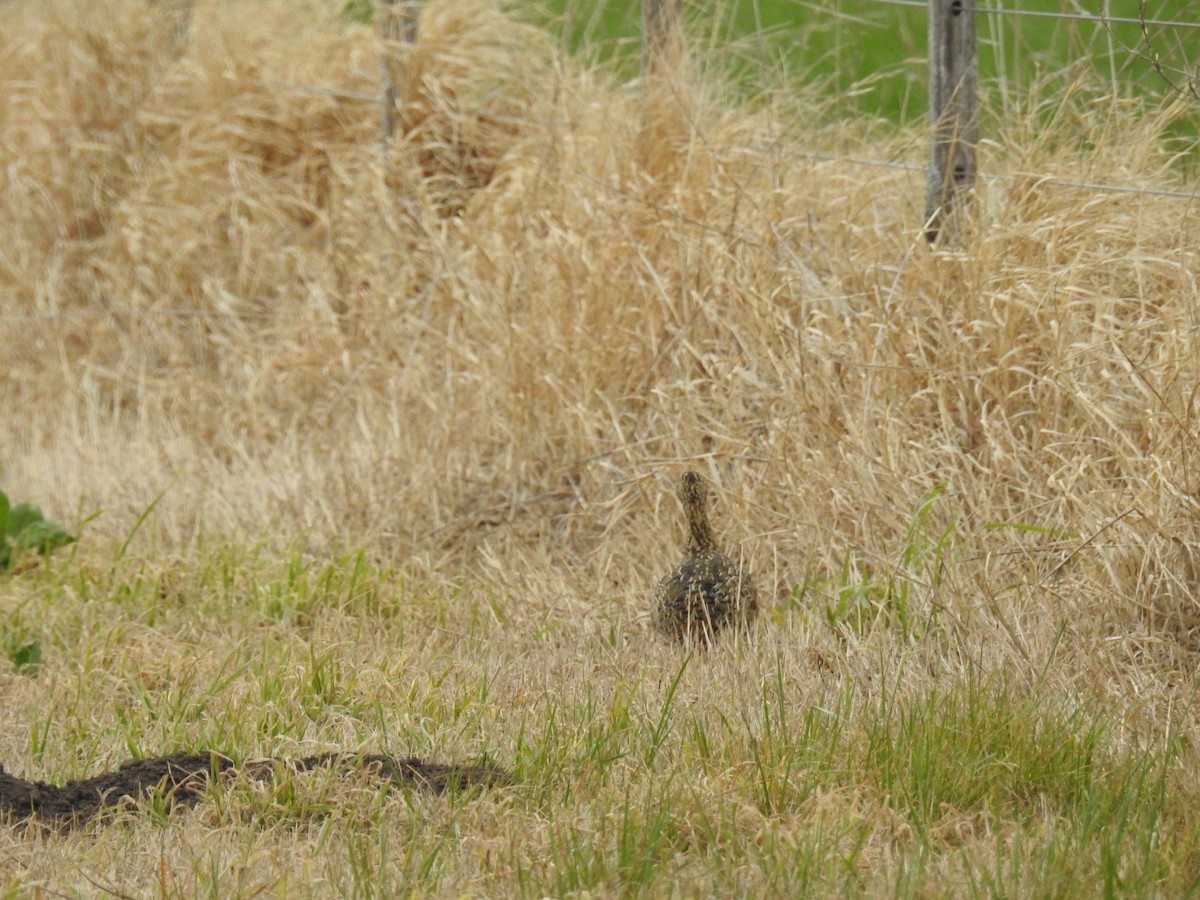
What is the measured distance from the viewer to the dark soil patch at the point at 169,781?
296 centimetres

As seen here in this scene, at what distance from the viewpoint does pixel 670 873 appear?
2.56 meters

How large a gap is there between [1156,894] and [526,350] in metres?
3.11

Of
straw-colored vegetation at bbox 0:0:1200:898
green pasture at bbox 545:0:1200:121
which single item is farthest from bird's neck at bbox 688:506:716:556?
green pasture at bbox 545:0:1200:121

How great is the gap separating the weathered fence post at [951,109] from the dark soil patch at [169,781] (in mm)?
2396

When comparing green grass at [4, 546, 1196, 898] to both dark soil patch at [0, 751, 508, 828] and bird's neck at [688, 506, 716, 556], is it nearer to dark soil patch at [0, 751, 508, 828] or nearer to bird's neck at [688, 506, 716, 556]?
dark soil patch at [0, 751, 508, 828]

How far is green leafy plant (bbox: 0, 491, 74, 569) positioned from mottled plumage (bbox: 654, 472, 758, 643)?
2.15 meters

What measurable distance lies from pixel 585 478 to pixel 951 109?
1586 millimetres

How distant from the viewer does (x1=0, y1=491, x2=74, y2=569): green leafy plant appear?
494 centimetres

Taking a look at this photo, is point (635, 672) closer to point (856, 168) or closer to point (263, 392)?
point (856, 168)

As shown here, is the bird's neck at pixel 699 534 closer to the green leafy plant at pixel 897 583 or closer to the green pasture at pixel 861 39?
the green leafy plant at pixel 897 583

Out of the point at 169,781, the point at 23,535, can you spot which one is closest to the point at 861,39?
the point at 23,535

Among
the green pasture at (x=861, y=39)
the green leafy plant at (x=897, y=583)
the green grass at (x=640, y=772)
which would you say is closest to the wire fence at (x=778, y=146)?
the green pasture at (x=861, y=39)

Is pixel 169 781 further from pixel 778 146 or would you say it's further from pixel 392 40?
pixel 392 40

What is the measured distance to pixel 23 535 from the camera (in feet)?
16.3
